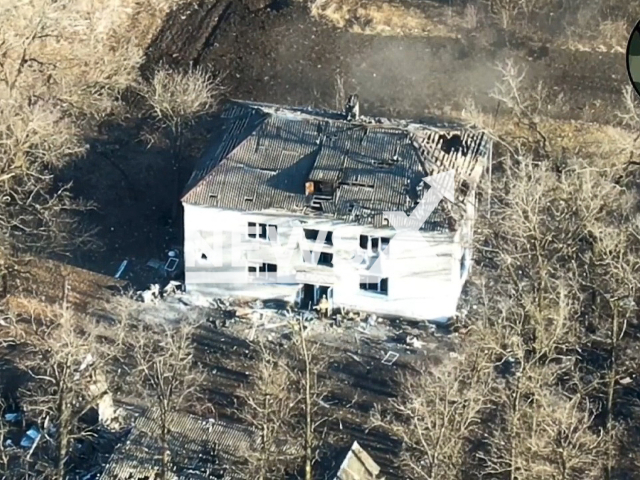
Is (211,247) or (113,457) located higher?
(211,247)

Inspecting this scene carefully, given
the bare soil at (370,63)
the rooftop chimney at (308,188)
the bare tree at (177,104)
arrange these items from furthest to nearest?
the bare soil at (370,63) → the bare tree at (177,104) → the rooftop chimney at (308,188)

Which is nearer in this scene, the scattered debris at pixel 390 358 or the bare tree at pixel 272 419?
the bare tree at pixel 272 419

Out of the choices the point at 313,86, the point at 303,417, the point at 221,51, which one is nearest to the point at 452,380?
the point at 303,417

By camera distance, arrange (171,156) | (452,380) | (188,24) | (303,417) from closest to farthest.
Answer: (452,380) → (303,417) → (171,156) → (188,24)

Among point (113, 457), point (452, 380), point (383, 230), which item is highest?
point (383, 230)

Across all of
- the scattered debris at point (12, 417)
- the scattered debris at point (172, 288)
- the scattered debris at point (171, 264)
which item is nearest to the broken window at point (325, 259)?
the scattered debris at point (172, 288)

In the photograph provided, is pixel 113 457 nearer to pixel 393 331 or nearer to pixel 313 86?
pixel 393 331

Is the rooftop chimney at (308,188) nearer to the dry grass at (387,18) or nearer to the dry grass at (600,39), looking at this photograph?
the dry grass at (387,18)
